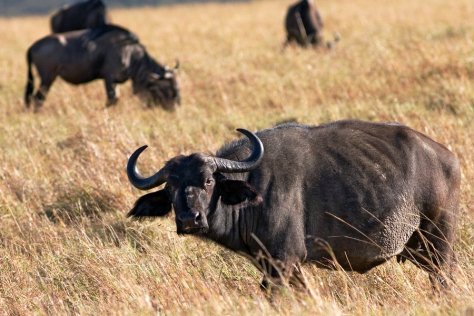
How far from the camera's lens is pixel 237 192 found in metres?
5.38

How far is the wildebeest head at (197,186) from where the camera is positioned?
16.9ft

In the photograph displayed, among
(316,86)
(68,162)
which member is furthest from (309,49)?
(68,162)

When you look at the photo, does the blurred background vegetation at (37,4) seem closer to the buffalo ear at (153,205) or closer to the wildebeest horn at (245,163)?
the buffalo ear at (153,205)

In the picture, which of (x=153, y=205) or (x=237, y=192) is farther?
(x=153, y=205)

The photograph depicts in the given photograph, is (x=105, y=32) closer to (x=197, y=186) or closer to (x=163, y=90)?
(x=163, y=90)

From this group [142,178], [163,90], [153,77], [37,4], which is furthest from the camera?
[37,4]

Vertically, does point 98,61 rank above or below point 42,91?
above

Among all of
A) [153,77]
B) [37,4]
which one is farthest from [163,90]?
[37,4]

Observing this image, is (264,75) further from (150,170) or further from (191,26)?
(191,26)

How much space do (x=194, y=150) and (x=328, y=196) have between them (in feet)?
12.7

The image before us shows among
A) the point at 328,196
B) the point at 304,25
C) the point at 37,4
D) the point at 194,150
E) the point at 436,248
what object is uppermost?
the point at 328,196

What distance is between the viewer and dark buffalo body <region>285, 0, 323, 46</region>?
1865 cm

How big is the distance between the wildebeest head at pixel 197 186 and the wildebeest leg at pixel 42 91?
26.4ft

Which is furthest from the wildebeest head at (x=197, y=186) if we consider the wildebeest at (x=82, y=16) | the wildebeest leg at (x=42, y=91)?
the wildebeest at (x=82, y=16)
